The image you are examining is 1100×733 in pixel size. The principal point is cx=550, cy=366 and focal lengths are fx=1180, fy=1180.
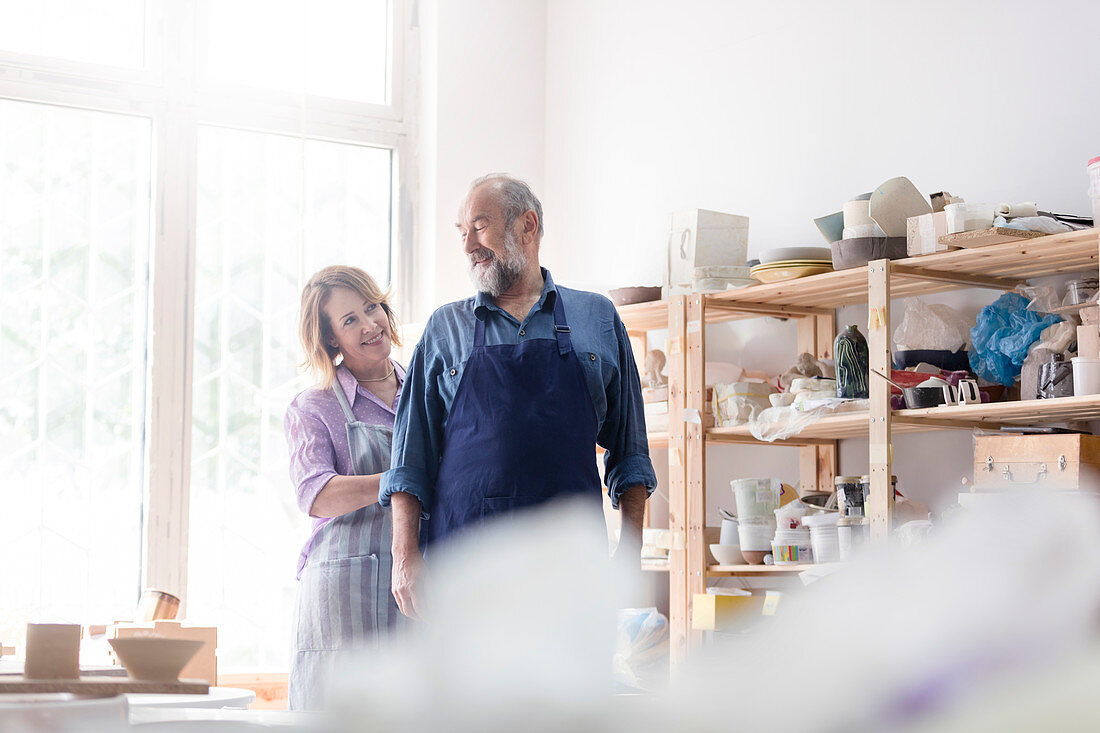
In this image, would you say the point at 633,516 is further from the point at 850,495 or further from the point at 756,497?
the point at 756,497

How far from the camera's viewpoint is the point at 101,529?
4.03m

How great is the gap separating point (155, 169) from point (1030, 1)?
2892mm

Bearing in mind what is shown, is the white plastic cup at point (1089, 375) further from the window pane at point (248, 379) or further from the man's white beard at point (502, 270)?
the window pane at point (248, 379)

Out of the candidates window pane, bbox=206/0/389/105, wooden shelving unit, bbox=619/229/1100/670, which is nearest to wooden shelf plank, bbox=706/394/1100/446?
wooden shelving unit, bbox=619/229/1100/670

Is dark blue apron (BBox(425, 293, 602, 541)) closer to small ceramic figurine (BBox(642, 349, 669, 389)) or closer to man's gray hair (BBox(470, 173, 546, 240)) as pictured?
man's gray hair (BBox(470, 173, 546, 240))

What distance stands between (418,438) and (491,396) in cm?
15

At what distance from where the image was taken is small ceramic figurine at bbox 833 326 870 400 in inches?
116

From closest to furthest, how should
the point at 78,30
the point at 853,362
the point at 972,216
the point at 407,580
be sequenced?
the point at 407,580 → the point at 972,216 → the point at 853,362 → the point at 78,30

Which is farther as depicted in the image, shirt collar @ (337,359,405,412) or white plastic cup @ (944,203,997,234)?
white plastic cup @ (944,203,997,234)

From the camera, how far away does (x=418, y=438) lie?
207cm

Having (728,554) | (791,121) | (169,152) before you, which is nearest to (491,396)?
(728,554)

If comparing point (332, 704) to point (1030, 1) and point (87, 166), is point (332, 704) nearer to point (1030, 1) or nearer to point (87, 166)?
point (1030, 1)

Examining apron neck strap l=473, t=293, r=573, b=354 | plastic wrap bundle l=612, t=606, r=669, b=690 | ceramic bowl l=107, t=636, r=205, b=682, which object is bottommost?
plastic wrap bundle l=612, t=606, r=669, b=690

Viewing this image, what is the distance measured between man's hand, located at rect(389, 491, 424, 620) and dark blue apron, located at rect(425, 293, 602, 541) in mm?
38
